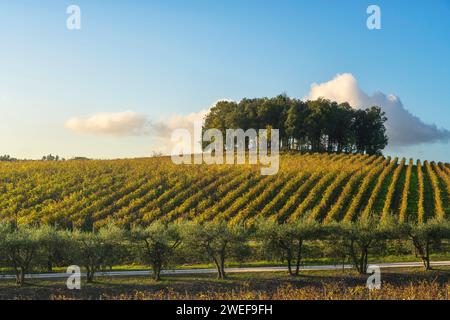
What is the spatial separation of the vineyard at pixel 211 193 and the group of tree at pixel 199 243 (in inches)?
483

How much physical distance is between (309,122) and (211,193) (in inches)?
2038

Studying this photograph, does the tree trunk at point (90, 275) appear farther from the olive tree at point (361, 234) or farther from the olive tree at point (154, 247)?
the olive tree at point (361, 234)

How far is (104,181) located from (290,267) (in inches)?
1651

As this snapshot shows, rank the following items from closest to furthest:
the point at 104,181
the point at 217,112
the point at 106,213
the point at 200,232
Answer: the point at 200,232
the point at 106,213
the point at 104,181
the point at 217,112

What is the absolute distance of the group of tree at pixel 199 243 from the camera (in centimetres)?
3422

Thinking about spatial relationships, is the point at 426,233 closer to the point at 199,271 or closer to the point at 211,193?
the point at 199,271

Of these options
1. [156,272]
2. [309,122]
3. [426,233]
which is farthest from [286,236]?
[309,122]

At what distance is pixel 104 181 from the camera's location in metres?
71.8

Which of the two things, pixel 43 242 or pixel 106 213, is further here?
pixel 106 213

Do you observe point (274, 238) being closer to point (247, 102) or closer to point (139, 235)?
point (139, 235)

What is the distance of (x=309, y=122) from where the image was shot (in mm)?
111875

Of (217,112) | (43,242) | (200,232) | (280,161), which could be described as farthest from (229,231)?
(217,112)

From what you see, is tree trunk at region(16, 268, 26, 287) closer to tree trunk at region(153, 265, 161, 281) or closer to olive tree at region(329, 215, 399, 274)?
tree trunk at region(153, 265, 161, 281)

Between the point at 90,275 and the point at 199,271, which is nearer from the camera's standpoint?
the point at 90,275
